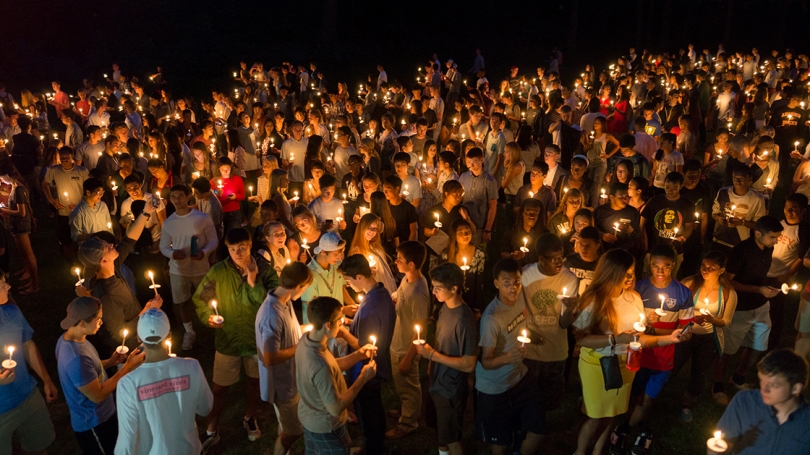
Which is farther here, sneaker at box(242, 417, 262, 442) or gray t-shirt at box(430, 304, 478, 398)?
sneaker at box(242, 417, 262, 442)

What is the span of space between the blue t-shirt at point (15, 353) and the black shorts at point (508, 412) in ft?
12.4

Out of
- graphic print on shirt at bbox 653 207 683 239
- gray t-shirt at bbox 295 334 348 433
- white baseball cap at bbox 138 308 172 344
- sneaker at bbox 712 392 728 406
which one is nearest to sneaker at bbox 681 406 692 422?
sneaker at bbox 712 392 728 406

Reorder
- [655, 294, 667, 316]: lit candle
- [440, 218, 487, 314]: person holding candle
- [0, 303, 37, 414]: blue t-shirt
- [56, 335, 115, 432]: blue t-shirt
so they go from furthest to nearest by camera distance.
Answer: [440, 218, 487, 314]: person holding candle, [655, 294, 667, 316]: lit candle, [0, 303, 37, 414]: blue t-shirt, [56, 335, 115, 432]: blue t-shirt

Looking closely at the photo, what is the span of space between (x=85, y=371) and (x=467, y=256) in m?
3.98

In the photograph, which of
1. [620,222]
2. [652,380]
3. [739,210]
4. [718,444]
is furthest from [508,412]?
[739,210]

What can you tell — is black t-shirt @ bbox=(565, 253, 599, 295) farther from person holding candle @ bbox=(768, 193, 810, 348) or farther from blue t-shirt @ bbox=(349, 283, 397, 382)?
person holding candle @ bbox=(768, 193, 810, 348)

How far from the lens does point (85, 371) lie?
4496 millimetres

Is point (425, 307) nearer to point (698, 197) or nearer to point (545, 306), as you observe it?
point (545, 306)

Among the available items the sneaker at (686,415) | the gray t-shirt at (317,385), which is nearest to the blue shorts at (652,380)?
the sneaker at (686,415)

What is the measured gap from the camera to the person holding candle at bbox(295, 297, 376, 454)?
420cm

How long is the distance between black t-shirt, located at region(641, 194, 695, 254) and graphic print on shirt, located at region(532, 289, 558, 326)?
109 inches

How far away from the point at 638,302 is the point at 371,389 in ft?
8.05

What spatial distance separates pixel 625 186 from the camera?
7.25 m

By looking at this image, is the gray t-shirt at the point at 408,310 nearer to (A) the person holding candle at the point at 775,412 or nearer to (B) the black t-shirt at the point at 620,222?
(A) the person holding candle at the point at 775,412
